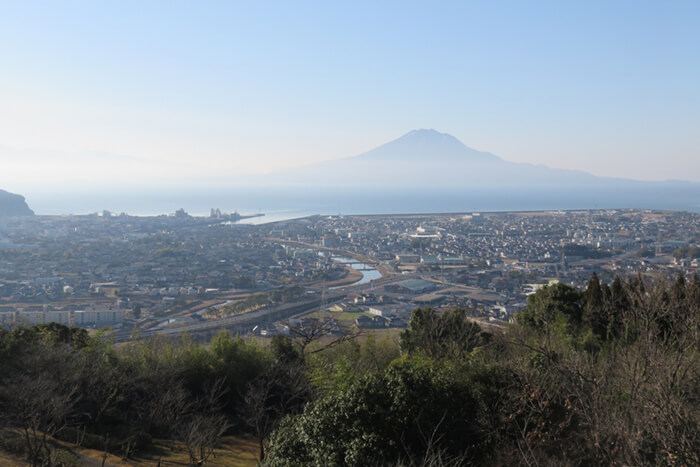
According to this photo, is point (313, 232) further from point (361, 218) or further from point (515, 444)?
point (515, 444)

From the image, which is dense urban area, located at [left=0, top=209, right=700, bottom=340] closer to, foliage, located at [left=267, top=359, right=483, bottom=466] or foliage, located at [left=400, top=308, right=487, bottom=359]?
foliage, located at [left=400, top=308, right=487, bottom=359]

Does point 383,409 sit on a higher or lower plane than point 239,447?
higher

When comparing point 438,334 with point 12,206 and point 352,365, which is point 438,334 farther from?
point 12,206

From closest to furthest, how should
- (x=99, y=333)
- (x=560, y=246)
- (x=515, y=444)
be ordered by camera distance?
(x=515, y=444) < (x=99, y=333) < (x=560, y=246)

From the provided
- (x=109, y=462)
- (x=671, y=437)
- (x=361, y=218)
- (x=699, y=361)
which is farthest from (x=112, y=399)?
(x=361, y=218)

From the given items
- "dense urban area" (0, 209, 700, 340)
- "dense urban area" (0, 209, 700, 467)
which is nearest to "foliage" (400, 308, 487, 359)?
"dense urban area" (0, 209, 700, 467)

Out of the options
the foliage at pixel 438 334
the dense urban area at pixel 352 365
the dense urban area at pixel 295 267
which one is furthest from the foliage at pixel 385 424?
the dense urban area at pixel 295 267
